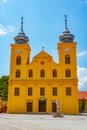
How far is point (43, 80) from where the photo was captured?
49.8 m

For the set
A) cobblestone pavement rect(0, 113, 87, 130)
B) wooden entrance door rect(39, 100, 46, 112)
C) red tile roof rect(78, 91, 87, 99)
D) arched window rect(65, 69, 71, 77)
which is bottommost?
cobblestone pavement rect(0, 113, 87, 130)

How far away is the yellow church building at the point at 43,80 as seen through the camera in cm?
4859

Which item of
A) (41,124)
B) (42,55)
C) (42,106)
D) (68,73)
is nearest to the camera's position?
(41,124)

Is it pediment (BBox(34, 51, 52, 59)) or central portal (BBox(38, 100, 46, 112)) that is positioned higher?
pediment (BBox(34, 51, 52, 59))

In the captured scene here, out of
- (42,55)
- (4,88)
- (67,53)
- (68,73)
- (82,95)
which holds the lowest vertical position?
(82,95)

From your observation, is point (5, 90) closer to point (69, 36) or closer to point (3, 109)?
point (3, 109)

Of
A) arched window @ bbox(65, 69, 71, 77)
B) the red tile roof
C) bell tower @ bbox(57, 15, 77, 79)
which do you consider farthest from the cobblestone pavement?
the red tile roof

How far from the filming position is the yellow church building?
1913 inches

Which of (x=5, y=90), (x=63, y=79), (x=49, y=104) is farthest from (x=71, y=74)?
(x=5, y=90)

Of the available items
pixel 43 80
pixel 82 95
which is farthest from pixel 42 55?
pixel 82 95

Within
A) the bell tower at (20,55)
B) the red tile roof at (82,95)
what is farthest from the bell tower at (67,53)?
the red tile roof at (82,95)

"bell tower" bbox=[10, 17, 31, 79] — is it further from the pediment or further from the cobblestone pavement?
the cobblestone pavement

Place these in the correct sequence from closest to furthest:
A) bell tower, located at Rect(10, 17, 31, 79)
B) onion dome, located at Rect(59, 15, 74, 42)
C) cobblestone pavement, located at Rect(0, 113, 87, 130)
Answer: cobblestone pavement, located at Rect(0, 113, 87, 130) → bell tower, located at Rect(10, 17, 31, 79) → onion dome, located at Rect(59, 15, 74, 42)

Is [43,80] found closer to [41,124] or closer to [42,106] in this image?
[42,106]
